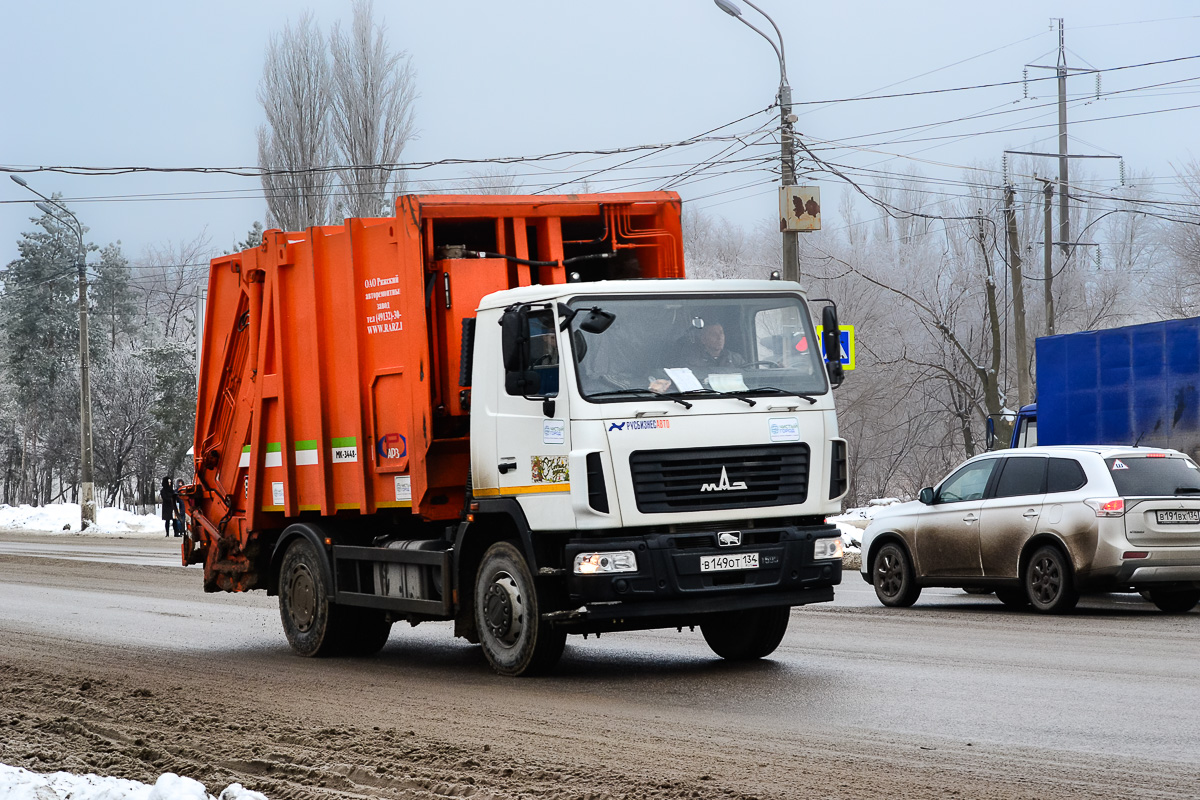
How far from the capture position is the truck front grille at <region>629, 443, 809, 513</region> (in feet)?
31.1

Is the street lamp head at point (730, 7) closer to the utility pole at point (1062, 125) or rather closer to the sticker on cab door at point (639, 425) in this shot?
the sticker on cab door at point (639, 425)

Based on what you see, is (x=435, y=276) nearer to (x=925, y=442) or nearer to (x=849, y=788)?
(x=849, y=788)

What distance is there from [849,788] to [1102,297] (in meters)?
50.7

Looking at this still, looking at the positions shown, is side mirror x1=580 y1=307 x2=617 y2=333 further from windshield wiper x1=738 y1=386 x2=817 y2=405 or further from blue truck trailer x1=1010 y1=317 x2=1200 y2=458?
blue truck trailer x1=1010 y1=317 x2=1200 y2=458

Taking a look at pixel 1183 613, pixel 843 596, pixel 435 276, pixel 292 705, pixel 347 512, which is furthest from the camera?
pixel 843 596

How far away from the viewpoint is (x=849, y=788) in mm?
6148

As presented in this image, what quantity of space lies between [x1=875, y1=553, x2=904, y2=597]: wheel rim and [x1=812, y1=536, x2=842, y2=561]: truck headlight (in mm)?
5968

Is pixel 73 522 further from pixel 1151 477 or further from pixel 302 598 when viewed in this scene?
pixel 1151 477

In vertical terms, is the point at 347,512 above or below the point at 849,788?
above

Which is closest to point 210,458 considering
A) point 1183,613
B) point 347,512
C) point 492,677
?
point 347,512

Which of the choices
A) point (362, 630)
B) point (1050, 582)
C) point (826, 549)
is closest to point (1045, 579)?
point (1050, 582)

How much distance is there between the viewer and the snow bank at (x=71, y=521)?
4278 cm

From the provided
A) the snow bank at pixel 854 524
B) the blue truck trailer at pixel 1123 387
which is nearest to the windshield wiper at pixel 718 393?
the snow bank at pixel 854 524

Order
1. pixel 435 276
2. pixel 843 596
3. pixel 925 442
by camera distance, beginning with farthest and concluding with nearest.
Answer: pixel 925 442, pixel 843 596, pixel 435 276
